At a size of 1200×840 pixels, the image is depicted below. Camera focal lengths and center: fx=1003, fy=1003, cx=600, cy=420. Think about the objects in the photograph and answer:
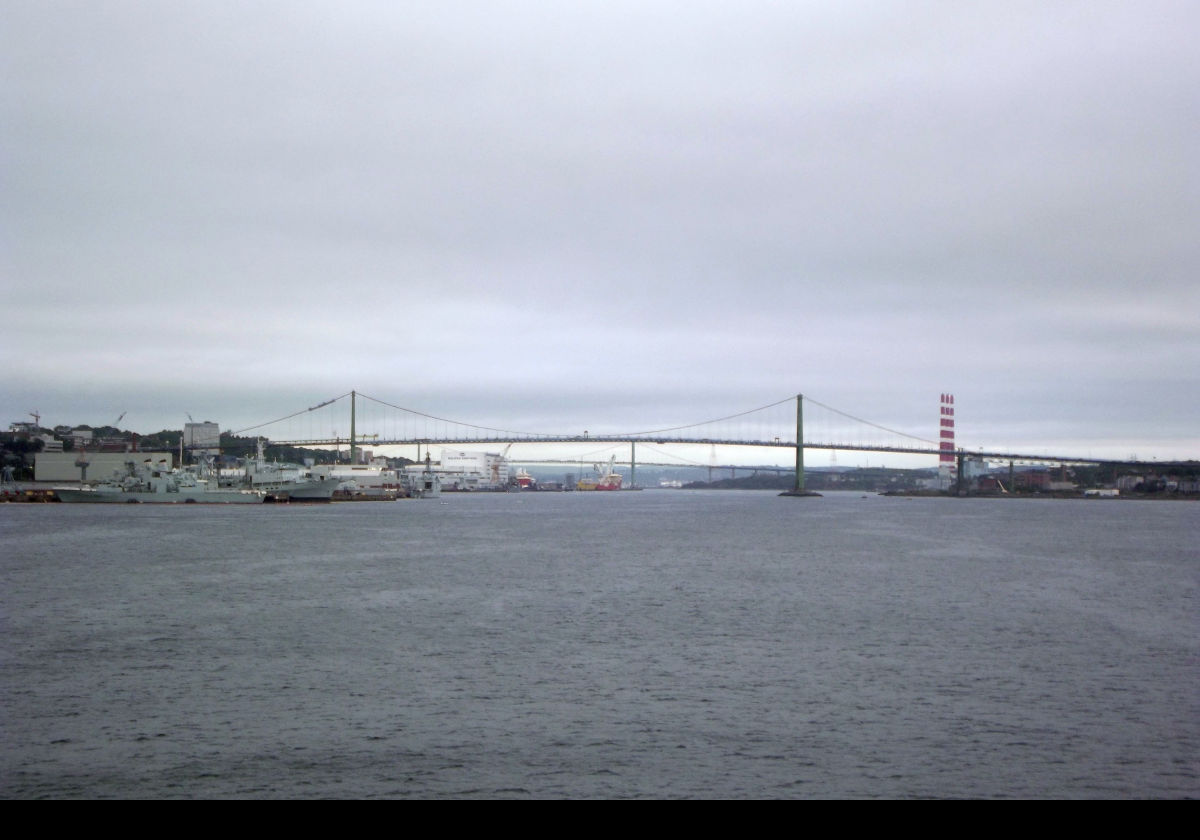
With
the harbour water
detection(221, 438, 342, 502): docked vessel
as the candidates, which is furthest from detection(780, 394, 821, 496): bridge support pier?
the harbour water

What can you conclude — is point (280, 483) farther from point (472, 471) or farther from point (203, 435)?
point (472, 471)

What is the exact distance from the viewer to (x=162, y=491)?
72250mm

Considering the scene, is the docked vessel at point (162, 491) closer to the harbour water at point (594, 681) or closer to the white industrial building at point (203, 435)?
the white industrial building at point (203, 435)

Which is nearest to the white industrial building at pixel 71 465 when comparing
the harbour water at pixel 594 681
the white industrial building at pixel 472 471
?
the white industrial building at pixel 472 471

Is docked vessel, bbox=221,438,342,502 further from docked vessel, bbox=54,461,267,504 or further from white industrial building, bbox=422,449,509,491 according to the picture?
white industrial building, bbox=422,449,509,491

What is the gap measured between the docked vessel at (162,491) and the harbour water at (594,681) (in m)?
48.5

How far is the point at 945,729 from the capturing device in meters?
8.90

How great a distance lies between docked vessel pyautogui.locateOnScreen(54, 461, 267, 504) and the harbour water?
159 ft

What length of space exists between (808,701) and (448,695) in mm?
3629

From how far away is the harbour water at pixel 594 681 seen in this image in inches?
294

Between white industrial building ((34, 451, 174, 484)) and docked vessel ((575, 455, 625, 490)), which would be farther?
docked vessel ((575, 455, 625, 490))

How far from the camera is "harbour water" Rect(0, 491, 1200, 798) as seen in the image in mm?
7473
